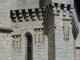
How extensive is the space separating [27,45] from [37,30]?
0.80 metres

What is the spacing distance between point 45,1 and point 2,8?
1868 millimetres

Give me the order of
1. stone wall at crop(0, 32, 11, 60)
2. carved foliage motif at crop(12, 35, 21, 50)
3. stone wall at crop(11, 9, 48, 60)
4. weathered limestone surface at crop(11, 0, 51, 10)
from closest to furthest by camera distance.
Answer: stone wall at crop(0, 32, 11, 60)
stone wall at crop(11, 9, 48, 60)
carved foliage motif at crop(12, 35, 21, 50)
weathered limestone surface at crop(11, 0, 51, 10)

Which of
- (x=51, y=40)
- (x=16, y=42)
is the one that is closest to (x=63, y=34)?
(x=51, y=40)

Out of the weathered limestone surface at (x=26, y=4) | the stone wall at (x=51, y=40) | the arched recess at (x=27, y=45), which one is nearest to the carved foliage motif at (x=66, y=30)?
the stone wall at (x=51, y=40)

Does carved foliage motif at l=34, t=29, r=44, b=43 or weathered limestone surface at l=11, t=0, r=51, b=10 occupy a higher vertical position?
weathered limestone surface at l=11, t=0, r=51, b=10

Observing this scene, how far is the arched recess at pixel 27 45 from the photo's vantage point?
1538cm

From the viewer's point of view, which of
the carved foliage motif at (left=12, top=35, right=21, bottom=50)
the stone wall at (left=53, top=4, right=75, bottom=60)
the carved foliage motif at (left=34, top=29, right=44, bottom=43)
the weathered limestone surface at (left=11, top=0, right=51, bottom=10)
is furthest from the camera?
the weathered limestone surface at (left=11, top=0, right=51, bottom=10)

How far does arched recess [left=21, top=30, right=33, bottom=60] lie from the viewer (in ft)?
50.5

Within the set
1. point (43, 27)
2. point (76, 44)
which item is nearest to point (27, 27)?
point (43, 27)

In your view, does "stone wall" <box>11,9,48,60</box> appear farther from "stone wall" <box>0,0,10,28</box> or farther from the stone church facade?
"stone wall" <box>0,0,10,28</box>

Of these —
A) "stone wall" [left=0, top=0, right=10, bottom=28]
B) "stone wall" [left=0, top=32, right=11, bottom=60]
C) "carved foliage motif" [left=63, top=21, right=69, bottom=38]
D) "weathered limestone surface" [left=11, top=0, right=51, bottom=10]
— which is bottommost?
"stone wall" [left=0, top=32, right=11, bottom=60]

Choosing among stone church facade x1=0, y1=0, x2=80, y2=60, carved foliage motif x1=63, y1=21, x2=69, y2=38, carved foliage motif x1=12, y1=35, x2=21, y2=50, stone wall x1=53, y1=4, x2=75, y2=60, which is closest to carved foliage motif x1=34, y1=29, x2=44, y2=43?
stone church facade x1=0, y1=0, x2=80, y2=60

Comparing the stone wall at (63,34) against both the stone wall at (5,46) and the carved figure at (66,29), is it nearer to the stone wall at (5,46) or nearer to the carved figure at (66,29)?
the carved figure at (66,29)

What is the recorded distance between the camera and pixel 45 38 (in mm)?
15164
